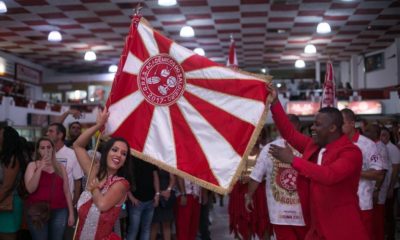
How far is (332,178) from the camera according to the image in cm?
314

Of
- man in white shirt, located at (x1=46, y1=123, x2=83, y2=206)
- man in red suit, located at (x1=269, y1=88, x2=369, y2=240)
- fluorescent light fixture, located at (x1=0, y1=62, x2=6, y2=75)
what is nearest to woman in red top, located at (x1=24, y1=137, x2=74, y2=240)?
man in white shirt, located at (x1=46, y1=123, x2=83, y2=206)

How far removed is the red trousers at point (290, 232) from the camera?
4918 mm

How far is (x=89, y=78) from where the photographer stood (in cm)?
2183

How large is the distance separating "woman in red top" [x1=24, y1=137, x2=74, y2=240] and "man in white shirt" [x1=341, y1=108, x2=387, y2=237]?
9.09 ft

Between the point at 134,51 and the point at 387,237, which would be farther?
the point at 387,237

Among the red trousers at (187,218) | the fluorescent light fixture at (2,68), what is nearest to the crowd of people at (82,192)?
the red trousers at (187,218)

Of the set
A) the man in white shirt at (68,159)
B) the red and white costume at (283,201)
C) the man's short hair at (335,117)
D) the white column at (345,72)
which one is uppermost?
the white column at (345,72)

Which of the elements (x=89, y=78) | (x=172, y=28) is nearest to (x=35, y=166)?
(x=172, y=28)

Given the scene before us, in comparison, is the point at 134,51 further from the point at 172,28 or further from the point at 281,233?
the point at 172,28

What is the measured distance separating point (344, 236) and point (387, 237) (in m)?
4.33

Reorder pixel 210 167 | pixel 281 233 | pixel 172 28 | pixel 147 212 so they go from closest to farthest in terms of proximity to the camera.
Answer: pixel 210 167, pixel 281 233, pixel 147 212, pixel 172 28

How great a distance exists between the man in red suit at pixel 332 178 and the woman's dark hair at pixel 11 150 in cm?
260

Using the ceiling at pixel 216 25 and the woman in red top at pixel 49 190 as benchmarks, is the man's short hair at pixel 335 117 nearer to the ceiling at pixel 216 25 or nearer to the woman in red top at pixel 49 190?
the woman in red top at pixel 49 190

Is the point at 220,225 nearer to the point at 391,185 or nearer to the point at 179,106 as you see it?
the point at 391,185
